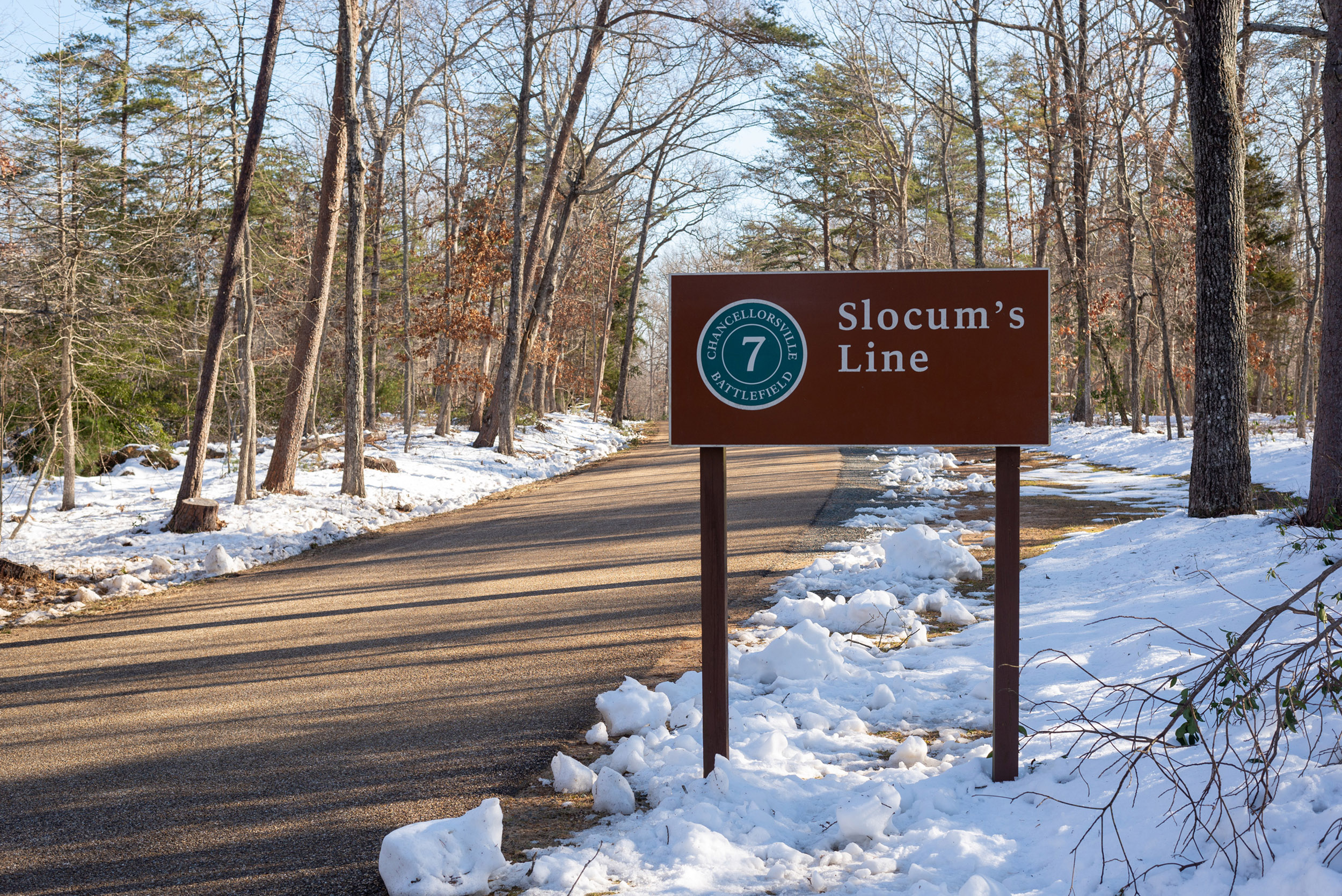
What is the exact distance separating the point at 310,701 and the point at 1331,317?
8.70m

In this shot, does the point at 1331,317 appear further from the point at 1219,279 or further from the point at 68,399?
the point at 68,399

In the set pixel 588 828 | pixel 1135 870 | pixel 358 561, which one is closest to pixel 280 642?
pixel 358 561

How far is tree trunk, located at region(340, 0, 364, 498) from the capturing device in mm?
13719

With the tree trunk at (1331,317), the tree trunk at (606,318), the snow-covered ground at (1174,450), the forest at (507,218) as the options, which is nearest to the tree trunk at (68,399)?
the forest at (507,218)

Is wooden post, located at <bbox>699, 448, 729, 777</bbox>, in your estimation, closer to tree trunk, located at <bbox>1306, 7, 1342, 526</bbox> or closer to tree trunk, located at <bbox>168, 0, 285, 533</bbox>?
tree trunk, located at <bbox>1306, 7, 1342, 526</bbox>

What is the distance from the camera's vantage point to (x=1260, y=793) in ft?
9.20

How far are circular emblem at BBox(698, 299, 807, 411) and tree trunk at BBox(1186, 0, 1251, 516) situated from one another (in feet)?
22.2

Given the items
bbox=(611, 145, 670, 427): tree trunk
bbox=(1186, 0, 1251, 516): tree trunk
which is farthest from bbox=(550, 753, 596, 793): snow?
bbox=(611, 145, 670, 427): tree trunk

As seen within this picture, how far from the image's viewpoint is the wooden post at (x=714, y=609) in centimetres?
398

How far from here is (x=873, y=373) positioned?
3.83 metres

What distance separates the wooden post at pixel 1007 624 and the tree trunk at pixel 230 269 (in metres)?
10.5

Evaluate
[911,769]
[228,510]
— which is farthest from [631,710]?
[228,510]

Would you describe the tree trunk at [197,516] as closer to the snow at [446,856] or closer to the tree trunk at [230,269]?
the tree trunk at [230,269]

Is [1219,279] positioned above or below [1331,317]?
above
